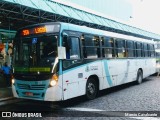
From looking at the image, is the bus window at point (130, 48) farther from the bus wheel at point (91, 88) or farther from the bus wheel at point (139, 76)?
the bus wheel at point (91, 88)

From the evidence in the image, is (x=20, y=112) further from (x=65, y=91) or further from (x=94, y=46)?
(x=94, y=46)

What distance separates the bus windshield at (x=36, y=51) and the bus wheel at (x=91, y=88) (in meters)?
2.32

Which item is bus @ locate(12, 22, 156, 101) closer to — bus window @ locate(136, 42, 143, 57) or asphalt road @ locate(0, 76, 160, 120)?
asphalt road @ locate(0, 76, 160, 120)

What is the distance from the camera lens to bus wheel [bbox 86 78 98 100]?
979 centimetres

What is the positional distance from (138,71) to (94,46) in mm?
5888

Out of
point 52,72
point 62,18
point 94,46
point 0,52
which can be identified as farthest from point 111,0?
point 52,72

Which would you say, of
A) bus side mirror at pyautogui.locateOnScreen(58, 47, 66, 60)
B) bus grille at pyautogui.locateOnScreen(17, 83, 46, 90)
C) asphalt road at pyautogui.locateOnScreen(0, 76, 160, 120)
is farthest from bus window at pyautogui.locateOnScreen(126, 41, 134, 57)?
bus grille at pyautogui.locateOnScreen(17, 83, 46, 90)

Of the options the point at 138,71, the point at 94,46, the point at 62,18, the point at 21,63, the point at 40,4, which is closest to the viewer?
the point at 21,63

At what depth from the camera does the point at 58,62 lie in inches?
316

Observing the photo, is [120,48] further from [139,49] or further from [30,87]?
[30,87]

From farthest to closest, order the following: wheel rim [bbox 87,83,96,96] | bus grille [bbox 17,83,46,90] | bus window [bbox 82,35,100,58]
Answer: wheel rim [bbox 87,83,96,96], bus window [bbox 82,35,100,58], bus grille [bbox 17,83,46,90]

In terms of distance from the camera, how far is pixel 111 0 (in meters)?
46.8

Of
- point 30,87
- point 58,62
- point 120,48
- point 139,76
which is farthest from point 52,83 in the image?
point 139,76

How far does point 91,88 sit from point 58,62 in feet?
8.27
